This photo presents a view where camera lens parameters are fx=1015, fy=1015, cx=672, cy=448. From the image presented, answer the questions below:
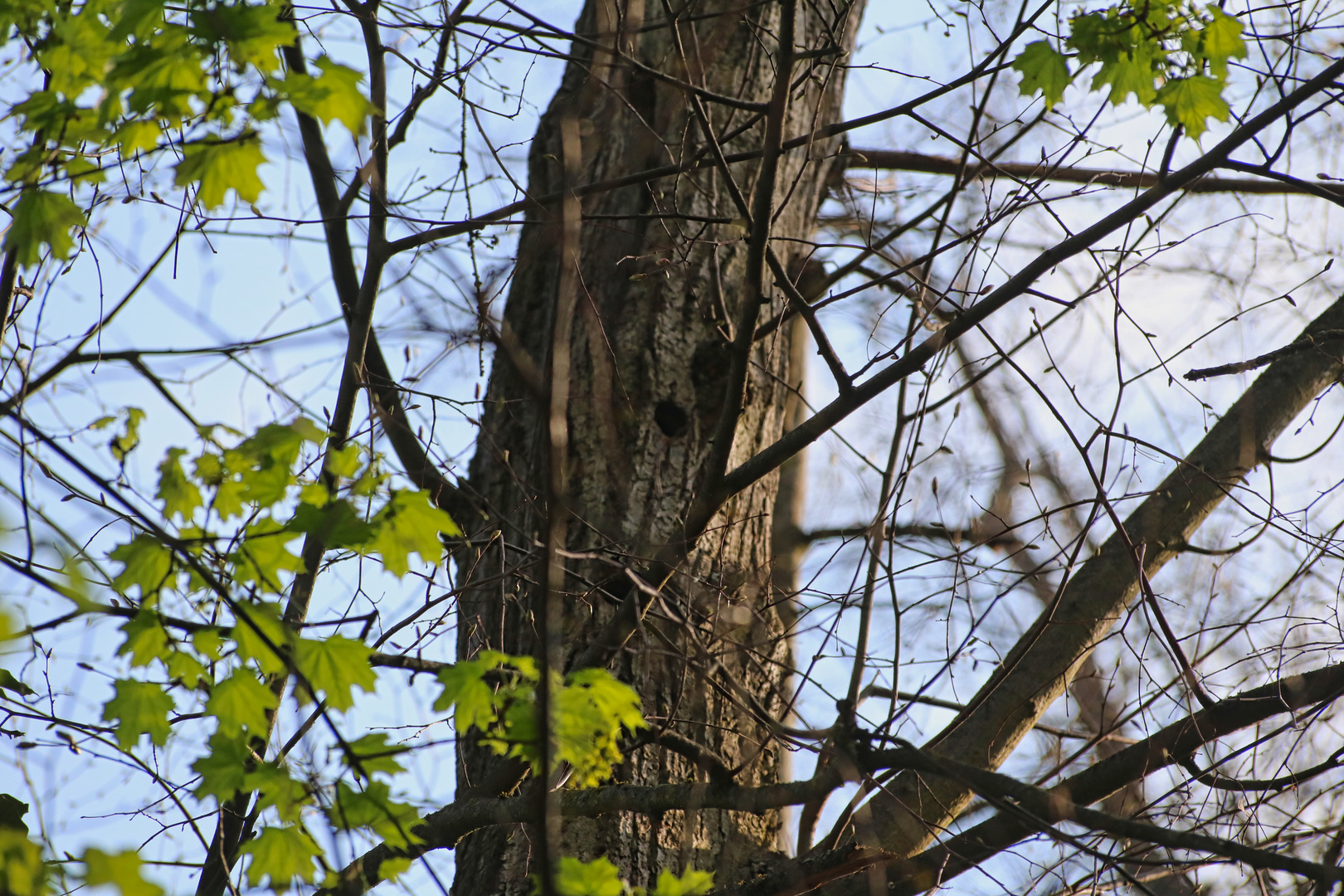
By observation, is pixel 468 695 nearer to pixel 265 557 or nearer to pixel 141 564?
pixel 265 557

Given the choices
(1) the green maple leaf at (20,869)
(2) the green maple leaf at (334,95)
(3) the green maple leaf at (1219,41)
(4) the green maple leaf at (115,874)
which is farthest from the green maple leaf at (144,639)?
(3) the green maple leaf at (1219,41)

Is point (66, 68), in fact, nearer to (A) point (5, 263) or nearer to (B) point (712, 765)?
(A) point (5, 263)

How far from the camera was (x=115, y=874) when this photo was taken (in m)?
1.05

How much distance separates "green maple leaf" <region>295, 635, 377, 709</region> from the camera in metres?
1.60

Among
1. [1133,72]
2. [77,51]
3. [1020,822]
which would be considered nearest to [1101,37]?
[1133,72]

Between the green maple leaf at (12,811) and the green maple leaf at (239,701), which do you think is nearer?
the green maple leaf at (239,701)

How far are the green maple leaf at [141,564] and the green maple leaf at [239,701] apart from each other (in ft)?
0.67

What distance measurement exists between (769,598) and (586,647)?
47 cm

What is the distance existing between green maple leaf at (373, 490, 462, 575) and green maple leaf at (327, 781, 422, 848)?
0.35 meters

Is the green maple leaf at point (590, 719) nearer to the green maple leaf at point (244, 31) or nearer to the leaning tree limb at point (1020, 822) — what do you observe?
the leaning tree limb at point (1020, 822)

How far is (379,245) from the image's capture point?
2371mm

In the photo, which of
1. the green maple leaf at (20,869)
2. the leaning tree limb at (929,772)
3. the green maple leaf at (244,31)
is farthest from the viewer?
the leaning tree limb at (929,772)

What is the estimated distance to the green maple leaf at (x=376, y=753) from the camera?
149cm

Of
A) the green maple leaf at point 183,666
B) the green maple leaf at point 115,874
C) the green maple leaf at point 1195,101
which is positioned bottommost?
the green maple leaf at point 115,874
